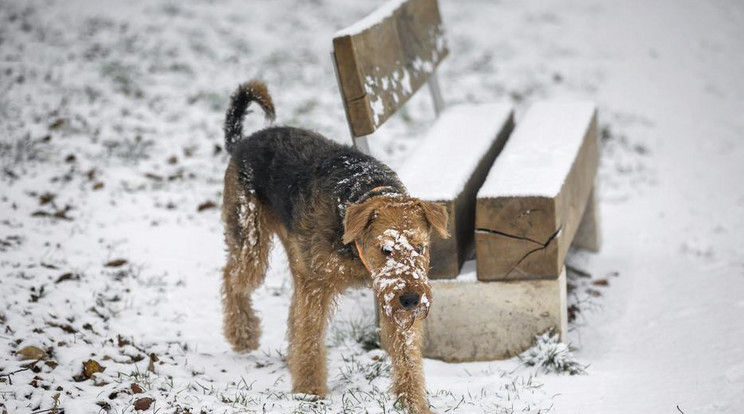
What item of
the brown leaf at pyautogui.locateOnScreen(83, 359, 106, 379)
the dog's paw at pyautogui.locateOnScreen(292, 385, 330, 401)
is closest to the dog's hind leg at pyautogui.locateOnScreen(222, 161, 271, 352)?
the dog's paw at pyautogui.locateOnScreen(292, 385, 330, 401)

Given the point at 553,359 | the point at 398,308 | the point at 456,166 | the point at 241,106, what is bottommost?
the point at 553,359

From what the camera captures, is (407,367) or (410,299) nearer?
(410,299)

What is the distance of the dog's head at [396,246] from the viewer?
2.84 metres

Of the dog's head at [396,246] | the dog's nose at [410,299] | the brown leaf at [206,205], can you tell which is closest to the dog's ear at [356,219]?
the dog's head at [396,246]

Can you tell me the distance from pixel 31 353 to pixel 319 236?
1.59 meters

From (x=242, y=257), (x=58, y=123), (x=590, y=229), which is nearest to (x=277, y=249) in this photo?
(x=242, y=257)

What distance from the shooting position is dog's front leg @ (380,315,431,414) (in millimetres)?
3248

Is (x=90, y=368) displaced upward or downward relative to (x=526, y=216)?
downward

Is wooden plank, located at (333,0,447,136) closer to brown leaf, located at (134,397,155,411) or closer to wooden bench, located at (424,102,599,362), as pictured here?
wooden bench, located at (424,102,599,362)

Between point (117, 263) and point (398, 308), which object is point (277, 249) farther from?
point (398, 308)

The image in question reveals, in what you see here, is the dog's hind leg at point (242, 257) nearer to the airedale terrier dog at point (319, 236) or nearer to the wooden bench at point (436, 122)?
the airedale terrier dog at point (319, 236)

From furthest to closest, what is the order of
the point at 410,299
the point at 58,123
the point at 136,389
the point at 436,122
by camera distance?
1. the point at 58,123
2. the point at 436,122
3. the point at 136,389
4. the point at 410,299

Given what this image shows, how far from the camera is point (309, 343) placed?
354 cm

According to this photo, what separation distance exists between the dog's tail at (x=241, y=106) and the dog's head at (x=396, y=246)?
1.56m
